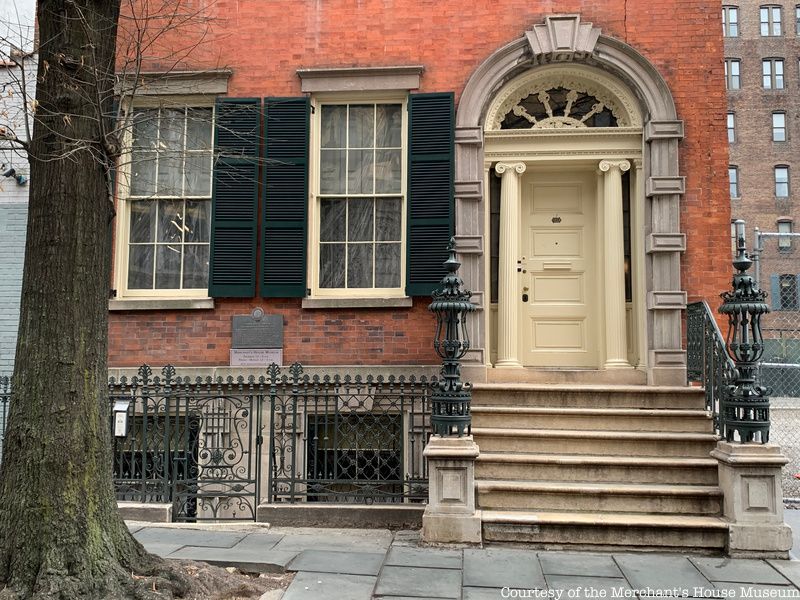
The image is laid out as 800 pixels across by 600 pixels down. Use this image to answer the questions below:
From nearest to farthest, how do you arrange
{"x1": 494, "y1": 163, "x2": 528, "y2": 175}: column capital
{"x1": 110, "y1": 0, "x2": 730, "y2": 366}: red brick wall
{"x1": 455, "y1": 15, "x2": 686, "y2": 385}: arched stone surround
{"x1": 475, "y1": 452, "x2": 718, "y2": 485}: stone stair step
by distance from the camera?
{"x1": 475, "y1": 452, "x2": 718, "y2": 485}: stone stair step < {"x1": 455, "y1": 15, "x2": 686, "y2": 385}: arched stone surround < {"x1": 110, "y1": 0, "x2": 730, "y2": 366}: red brick wall < {"x1": 494, "y1": 163, "x2": 528, "y2": 175}: column capital

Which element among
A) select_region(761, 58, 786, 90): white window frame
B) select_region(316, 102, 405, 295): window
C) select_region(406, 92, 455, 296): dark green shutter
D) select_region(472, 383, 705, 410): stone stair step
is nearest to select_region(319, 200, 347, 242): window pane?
select_region(316, 102, 405, 295): window

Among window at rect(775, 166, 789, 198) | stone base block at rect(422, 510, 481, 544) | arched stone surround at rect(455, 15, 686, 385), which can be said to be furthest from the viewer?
window at rect(775, 166, 789, 198)

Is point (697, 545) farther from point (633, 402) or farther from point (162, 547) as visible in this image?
point (162, 547)

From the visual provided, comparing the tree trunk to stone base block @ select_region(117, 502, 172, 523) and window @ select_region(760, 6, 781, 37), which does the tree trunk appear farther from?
window @ select_region(760, 6, 781, 37)

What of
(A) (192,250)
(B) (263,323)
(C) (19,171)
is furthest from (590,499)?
(C) (19,171)

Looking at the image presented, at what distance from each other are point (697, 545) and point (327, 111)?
20.3 feet

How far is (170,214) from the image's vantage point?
28.3 feet

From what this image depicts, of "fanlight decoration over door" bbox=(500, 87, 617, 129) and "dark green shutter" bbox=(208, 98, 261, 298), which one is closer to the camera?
"dark green shutter" bbox=(208, 98, 261, 298)

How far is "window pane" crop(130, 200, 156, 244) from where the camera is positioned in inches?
340

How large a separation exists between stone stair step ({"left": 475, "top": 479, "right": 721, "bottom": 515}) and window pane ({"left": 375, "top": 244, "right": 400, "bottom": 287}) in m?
2.87

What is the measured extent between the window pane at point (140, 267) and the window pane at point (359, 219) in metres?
2.48

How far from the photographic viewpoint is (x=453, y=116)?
8148 millimetres

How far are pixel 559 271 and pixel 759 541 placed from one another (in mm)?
3743

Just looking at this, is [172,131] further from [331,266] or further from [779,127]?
[779,127]
